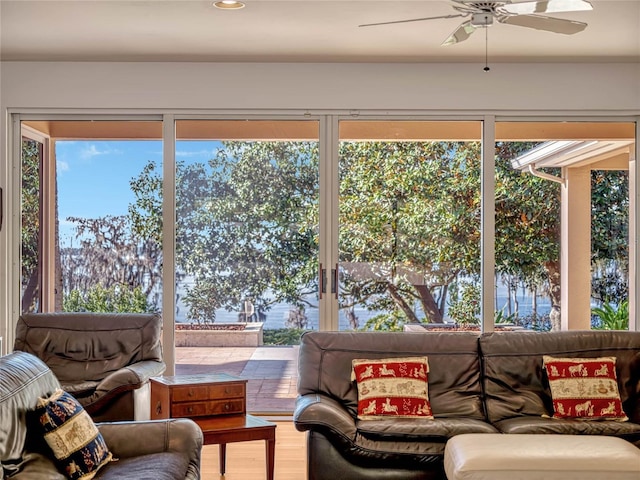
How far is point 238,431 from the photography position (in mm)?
3709

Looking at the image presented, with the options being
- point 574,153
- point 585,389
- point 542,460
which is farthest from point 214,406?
point 574,153

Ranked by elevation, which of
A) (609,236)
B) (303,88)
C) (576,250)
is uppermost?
(303,88)

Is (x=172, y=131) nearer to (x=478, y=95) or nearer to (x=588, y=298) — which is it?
(x=478, y=95)

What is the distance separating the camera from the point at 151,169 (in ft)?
19.1

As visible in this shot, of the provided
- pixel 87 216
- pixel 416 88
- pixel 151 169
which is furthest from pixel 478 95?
pixel 87 216

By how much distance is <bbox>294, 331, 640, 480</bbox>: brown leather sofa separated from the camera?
3646 millimetres

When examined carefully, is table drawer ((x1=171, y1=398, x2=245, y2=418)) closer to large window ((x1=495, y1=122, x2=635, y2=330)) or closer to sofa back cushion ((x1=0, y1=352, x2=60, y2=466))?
sofa back cushion ((x1=0, y1=352, x2=60, y2=466))

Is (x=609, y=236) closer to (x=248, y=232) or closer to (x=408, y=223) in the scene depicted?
(x=408, y=223)

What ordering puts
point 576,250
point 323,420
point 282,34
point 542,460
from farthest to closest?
1. point 576,250
2. point 282,34
3. point 323,420
4. point 542,460

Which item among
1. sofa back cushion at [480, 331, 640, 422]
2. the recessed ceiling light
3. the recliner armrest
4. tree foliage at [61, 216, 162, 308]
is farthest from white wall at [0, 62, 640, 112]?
the recliner armrest

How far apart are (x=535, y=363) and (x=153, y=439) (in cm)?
219

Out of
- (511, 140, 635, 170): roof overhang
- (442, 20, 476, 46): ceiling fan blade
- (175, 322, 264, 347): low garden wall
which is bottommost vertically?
(175, 322, 264, 347): low garden wall

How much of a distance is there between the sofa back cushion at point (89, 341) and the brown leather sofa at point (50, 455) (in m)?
1.59

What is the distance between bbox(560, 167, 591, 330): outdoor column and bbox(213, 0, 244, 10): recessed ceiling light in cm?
295
